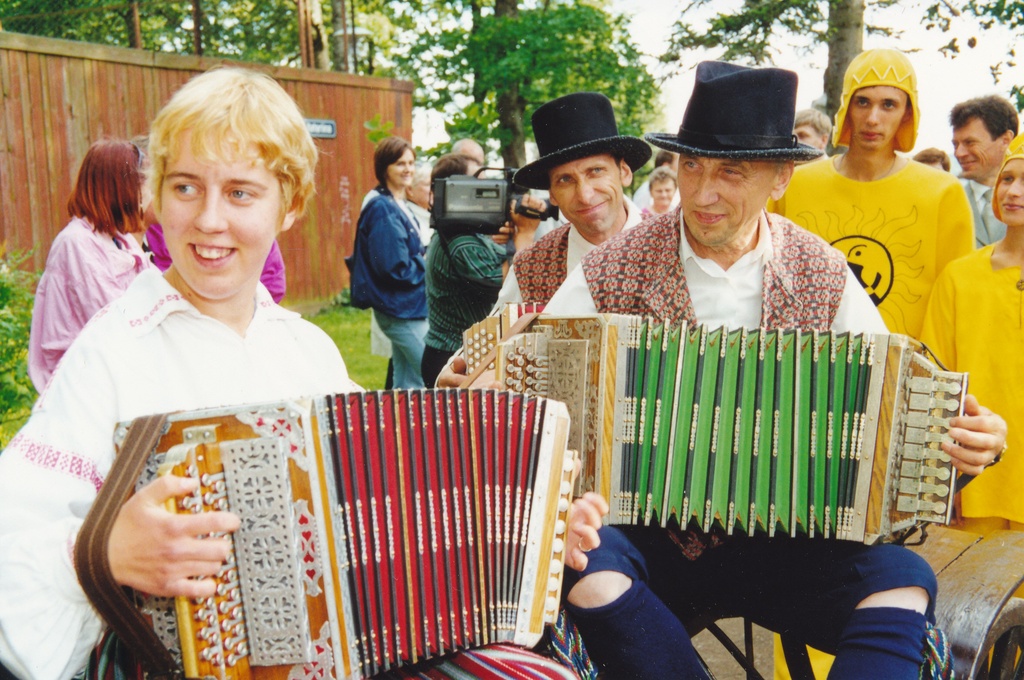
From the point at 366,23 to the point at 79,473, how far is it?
22.6m

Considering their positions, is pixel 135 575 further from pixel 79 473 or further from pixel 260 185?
pixel 260 185

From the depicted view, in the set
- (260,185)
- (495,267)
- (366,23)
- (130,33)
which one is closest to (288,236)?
(130,33)

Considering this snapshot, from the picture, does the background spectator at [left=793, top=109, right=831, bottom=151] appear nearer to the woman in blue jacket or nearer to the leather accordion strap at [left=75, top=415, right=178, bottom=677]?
the woman in blue jacket

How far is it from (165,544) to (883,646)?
1595mm

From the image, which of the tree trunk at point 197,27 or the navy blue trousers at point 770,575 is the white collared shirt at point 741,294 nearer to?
the navy blue trousers at point 770,575

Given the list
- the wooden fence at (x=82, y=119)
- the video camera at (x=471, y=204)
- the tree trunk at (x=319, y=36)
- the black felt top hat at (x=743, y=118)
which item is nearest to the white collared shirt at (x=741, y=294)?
the black felt top hat at (x=743, y=118)

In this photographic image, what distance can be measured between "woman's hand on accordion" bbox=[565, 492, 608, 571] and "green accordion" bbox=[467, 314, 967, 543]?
253mm

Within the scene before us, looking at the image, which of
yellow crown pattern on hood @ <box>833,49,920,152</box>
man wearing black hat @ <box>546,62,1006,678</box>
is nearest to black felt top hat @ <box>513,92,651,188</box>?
man wearing black hat @ <box>546,62,1006,678</box>

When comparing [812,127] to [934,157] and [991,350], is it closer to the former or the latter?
[934,157]

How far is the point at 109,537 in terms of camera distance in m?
1.50

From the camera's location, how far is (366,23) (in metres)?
22.4

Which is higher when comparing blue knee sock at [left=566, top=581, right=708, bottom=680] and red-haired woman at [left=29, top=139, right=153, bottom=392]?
red-haired woman at [left=29, top=139, right=153, bottom=392]

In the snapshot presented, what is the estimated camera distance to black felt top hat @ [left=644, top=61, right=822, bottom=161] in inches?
100

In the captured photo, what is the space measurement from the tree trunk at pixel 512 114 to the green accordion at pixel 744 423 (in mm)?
13186
